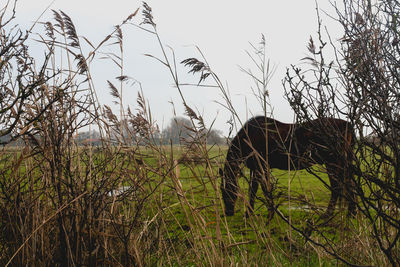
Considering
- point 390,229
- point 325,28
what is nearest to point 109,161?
point 325,28

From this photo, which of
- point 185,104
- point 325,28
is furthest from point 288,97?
point 185,104

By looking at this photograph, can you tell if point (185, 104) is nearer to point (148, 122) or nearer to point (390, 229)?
point (148, 122)

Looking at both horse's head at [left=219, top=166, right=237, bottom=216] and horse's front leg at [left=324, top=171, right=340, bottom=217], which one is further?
horse's head at [left=219, top=166, right=237, bottom=216]

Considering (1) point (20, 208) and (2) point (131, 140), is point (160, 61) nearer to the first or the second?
(2) point (131, 140)

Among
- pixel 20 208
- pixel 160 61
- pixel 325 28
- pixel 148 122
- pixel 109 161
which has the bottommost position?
pixel 20 208

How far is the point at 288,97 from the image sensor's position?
1.95 meters

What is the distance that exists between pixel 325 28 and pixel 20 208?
1.95m

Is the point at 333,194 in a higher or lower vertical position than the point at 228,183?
lower

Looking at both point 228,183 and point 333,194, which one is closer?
point 228,183

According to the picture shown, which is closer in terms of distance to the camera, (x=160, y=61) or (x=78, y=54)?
(x=160, y=61)

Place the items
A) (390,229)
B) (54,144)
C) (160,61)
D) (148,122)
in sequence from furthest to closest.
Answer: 1. (390,229)
2. (148,122)
3. (160,61)
4. (54,144)

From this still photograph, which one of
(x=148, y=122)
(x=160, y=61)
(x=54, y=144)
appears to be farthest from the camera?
(x=148, y=122)

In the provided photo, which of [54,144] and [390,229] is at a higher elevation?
[54,144]

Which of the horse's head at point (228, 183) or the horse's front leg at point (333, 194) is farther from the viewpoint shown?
the horse's head at point (228, 183)
